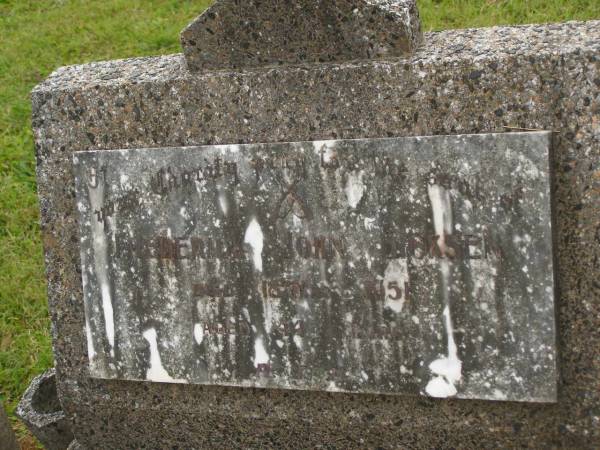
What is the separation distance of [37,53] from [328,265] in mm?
4226

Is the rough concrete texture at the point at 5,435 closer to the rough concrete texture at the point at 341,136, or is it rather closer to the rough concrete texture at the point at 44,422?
the rough concrete texture at the point at 44,422

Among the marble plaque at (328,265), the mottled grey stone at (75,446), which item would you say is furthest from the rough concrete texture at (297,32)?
the mottled grey stone at (75,446)

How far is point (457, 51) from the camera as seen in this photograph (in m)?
1.91

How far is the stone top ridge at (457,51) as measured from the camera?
183 cm

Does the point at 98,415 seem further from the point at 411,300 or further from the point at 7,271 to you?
the point at 7,271

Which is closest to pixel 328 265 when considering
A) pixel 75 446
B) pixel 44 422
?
pixel 75 446

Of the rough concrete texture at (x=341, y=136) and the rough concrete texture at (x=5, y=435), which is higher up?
the rough concrete texture at (x=341, y=136)

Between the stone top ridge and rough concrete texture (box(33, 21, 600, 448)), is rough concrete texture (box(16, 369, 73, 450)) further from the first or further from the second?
the stone top ridge

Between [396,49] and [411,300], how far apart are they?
0.65 m

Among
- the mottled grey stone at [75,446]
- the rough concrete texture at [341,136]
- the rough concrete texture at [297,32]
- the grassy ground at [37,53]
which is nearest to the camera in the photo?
the rough concrete texture at [341,136]

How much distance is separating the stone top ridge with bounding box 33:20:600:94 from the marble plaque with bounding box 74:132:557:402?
22 centimetres

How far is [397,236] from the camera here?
6.26ft

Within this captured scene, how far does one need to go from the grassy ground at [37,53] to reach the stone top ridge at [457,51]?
4.66 feet

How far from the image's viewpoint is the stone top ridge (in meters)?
1.83
